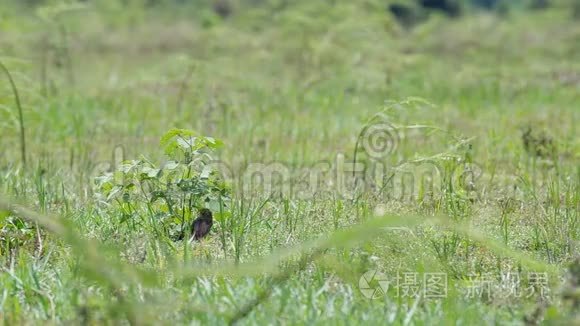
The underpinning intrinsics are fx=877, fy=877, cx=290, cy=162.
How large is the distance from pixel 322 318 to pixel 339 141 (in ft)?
14.1

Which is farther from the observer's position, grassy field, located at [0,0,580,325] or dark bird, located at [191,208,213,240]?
dark bird, located at [191,208,213,240]

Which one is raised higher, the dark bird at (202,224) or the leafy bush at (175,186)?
the leafy bush at (175,186)

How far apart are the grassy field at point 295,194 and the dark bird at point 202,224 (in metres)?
0.03

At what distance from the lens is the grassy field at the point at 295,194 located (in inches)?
112

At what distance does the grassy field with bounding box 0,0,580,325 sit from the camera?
112 inches

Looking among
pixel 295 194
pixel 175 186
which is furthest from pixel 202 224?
pixel 295 194

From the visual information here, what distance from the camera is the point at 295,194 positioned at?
476 centimetres

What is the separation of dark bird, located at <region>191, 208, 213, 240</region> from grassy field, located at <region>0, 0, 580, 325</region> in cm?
3

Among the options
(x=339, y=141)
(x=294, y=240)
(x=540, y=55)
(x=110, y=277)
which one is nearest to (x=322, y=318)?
(x=110, y=277)

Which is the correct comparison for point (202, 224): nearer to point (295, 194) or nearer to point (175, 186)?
point (175, 186)

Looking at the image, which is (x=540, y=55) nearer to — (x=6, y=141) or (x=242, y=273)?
(x=6, y=141)

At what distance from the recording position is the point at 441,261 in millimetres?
3395

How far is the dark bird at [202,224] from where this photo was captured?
3789 millimetres

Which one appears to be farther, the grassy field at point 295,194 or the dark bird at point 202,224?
the dark bird at point 202,224
